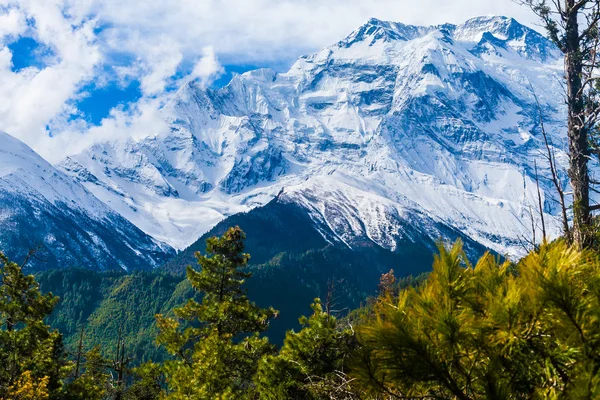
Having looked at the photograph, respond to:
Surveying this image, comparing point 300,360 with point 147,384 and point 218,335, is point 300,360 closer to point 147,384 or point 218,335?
point 218,335

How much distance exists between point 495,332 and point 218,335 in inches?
693

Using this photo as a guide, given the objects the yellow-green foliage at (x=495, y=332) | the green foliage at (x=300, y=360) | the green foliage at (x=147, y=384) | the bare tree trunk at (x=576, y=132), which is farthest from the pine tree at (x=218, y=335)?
the yellow-green foliage at (x=495, y=332)

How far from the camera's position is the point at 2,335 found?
20.9m

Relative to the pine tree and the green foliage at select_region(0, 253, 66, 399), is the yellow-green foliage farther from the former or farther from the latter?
the green foliage at select_region(0, 253, 66, 399)

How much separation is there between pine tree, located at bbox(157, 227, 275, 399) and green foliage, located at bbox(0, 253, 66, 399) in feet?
15.1

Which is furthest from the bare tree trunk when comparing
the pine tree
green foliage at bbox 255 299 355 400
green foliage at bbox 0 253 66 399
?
green foliage at bbox 0 253 66 399

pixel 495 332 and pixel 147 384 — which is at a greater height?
pixel 495 332

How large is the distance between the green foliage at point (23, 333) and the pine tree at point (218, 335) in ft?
15.1

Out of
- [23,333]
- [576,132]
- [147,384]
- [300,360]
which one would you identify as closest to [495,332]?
[576,132]

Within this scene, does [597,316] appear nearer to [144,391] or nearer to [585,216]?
[585,216]

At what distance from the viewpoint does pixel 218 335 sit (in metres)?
20.0

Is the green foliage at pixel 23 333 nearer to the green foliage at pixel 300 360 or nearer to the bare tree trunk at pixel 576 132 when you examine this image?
the green foliage at pixel 300 360

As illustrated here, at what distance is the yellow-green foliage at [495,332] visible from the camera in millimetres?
3145

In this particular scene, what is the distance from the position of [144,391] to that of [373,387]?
23.9m
